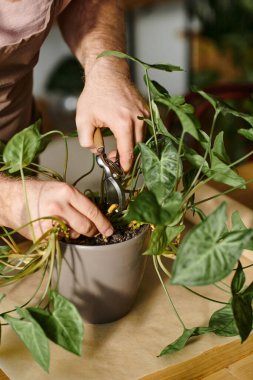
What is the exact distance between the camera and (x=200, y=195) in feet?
4.22

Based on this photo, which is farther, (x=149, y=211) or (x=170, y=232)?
(x=170, y=232)

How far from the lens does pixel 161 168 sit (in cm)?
85

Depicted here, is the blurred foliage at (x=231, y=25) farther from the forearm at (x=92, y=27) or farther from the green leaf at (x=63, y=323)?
the green leaf at (x=63, y=323)

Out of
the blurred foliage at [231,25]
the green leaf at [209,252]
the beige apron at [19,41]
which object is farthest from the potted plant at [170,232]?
the blurred foliage at [231,25]

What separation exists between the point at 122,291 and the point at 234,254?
284 mm

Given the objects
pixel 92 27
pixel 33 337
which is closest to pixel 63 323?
pixel 33 337

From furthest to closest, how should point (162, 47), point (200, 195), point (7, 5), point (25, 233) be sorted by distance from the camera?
point (162, 47) → point (200, 195) → point (7, 5) → point (25, 233)

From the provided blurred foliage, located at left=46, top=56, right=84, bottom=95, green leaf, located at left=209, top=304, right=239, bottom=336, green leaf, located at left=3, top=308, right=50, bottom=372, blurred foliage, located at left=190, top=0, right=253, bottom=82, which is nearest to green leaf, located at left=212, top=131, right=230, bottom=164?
green leaf, located at left=209, top=304, right=239, bottom=336

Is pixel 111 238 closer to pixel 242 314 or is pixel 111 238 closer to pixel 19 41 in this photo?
pixel 242 314

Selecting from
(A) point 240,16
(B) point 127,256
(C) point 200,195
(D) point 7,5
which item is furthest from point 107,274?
(A) point 240,16

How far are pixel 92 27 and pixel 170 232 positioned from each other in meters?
0.63

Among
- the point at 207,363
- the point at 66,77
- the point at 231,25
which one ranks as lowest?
the point at 66,77

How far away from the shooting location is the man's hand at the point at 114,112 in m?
1.03

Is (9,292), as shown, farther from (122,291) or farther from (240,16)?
(240,16)
